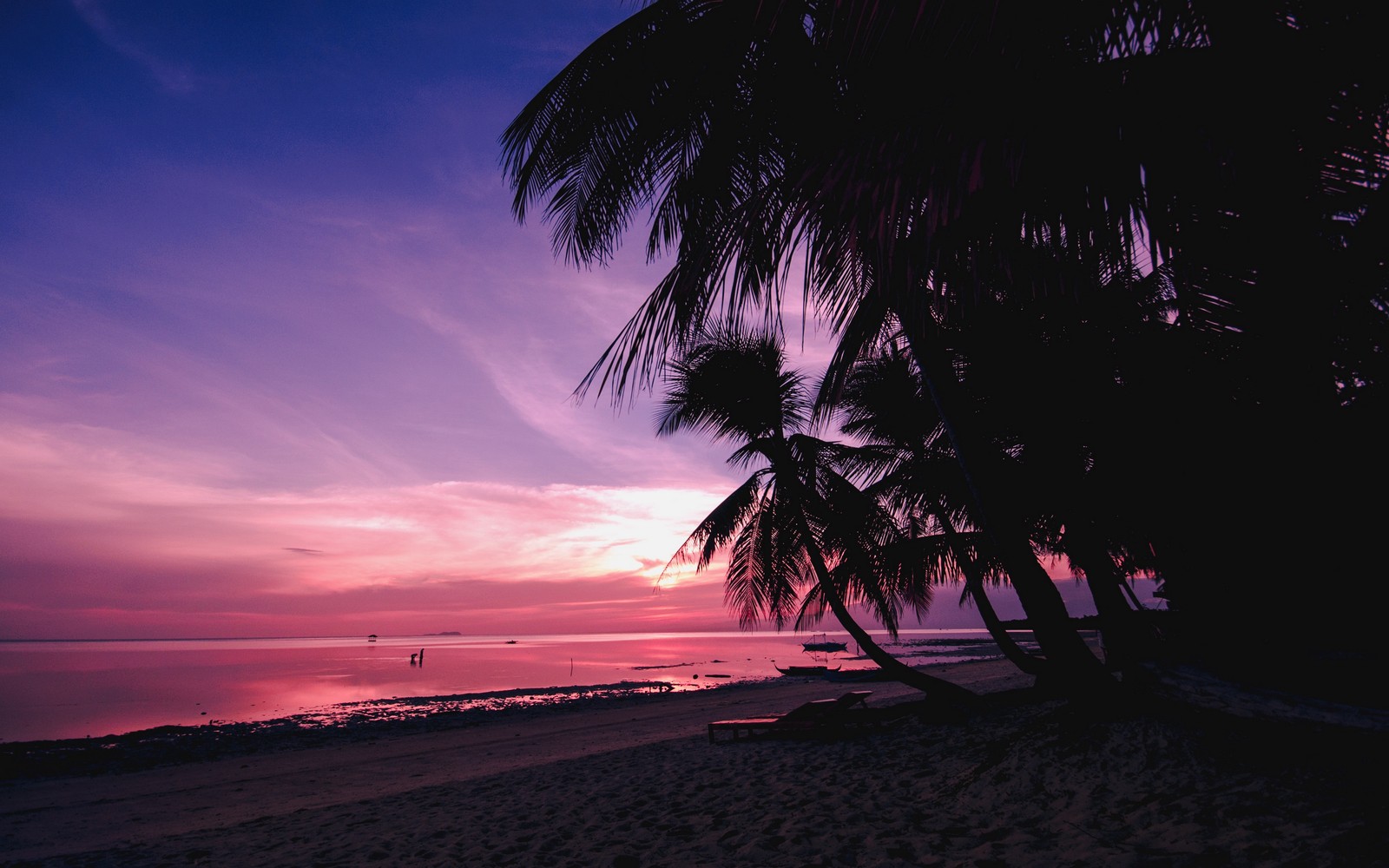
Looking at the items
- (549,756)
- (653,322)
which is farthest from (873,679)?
(653,322)

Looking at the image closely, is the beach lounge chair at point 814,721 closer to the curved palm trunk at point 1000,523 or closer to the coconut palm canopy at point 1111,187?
the curved palm trunk at point 1000,523

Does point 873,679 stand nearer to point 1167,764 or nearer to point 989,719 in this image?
point 989,719

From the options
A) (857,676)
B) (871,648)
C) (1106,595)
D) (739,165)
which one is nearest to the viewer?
(739,165)

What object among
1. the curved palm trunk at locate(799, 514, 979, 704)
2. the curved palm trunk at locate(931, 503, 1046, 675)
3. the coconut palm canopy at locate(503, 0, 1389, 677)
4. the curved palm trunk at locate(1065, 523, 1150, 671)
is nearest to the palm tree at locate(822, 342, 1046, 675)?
the curved palm trunk at locate(931, 503, 1046, 675)

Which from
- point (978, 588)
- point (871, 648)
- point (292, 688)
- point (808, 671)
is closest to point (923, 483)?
point (978, 588)

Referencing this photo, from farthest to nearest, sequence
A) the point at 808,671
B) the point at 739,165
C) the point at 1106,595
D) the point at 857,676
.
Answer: the point at 808,671 → the point at 857,676 → the point at 1106,595 → the point at 739,165

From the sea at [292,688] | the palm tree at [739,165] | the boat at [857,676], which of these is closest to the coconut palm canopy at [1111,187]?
the palm tree at [739,165]

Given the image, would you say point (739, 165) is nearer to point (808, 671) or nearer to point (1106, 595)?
point (1106, 595)

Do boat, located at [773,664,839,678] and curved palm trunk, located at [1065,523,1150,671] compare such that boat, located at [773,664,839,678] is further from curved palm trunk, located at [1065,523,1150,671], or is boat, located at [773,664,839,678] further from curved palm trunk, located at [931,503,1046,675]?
curved palm trunk, located at [1065,523,1150,671]

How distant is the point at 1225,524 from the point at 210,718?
24038 mm

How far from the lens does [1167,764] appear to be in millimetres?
3982

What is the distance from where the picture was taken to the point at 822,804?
5207mm

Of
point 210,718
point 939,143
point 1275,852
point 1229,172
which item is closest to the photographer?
point 1229,172

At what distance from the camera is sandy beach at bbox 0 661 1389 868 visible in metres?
3.21
